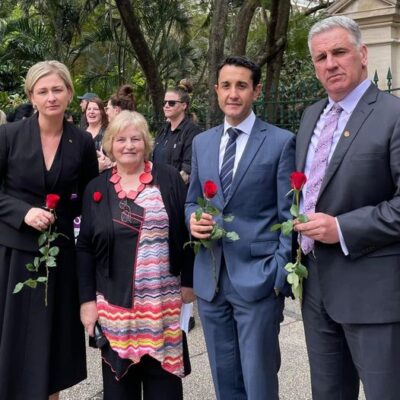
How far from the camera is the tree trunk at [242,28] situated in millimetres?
8547

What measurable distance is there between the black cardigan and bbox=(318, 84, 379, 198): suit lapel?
88 centimetres

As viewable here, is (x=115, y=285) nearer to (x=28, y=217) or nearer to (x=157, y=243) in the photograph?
(x=157, y=243)

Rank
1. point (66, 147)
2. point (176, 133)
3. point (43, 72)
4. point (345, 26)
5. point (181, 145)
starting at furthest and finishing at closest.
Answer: point (176, 133) → point (181, 145) → point (66, 147) → point (43, 72) → point (345, 26)

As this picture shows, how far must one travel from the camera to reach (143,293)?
282cm

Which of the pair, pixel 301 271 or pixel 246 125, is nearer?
pixel 301 271

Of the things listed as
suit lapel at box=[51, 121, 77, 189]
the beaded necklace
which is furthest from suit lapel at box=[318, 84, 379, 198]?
suit lapel at box=[51, 121, 77, 189]

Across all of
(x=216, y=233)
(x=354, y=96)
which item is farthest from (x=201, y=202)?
(x=354, y=96)

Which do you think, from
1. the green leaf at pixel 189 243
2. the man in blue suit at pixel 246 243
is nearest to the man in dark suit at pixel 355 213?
the man in blue suit at pixel 246 243

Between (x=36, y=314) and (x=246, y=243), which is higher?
(x=246, y=243)

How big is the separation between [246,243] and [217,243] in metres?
0.17

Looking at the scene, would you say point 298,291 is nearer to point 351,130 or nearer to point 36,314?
point 351,130

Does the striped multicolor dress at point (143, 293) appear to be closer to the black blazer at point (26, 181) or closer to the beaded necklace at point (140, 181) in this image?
the beaded necklace at point (140, 181)

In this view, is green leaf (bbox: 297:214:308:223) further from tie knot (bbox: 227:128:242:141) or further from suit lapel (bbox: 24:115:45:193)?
suit lapel (bbox: 24:115:45:193)

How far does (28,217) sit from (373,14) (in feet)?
15.6
